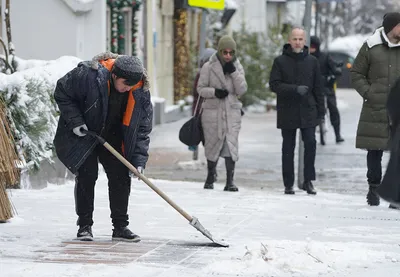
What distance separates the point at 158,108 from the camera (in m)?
24.0

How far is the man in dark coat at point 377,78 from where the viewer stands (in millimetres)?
11625

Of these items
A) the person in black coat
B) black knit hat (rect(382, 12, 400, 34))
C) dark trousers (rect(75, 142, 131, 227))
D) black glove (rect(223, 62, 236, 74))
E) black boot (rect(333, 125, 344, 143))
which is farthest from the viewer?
black boot (rect(333, 125, 344, 143))

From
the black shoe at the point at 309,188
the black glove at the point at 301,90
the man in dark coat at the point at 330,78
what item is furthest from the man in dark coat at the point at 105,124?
the man in dark coat at the point at 330,78

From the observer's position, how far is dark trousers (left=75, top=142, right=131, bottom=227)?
8.87 metres

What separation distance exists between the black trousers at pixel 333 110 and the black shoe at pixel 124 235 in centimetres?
1210

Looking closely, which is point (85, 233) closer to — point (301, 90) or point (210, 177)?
point (301, 90)

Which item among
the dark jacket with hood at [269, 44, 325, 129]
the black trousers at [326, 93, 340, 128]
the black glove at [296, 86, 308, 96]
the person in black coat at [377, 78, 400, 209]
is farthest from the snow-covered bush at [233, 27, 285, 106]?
the person in black coat at [377, 78, 400, 209]

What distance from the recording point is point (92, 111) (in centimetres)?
860

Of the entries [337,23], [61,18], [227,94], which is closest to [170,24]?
[61,18]

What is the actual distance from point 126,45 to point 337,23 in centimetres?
5182

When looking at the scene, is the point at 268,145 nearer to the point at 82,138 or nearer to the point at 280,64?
the point at 280,64

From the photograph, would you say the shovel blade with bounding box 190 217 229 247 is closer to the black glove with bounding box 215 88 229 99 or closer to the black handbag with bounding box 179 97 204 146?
the black glove with bounding box 215 88 229 99

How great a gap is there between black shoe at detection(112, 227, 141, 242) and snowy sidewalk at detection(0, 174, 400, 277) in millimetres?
65

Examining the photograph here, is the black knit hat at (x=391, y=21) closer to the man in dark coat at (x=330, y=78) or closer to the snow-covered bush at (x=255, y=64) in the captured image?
the man in dark coat at (x=330, y=78)
